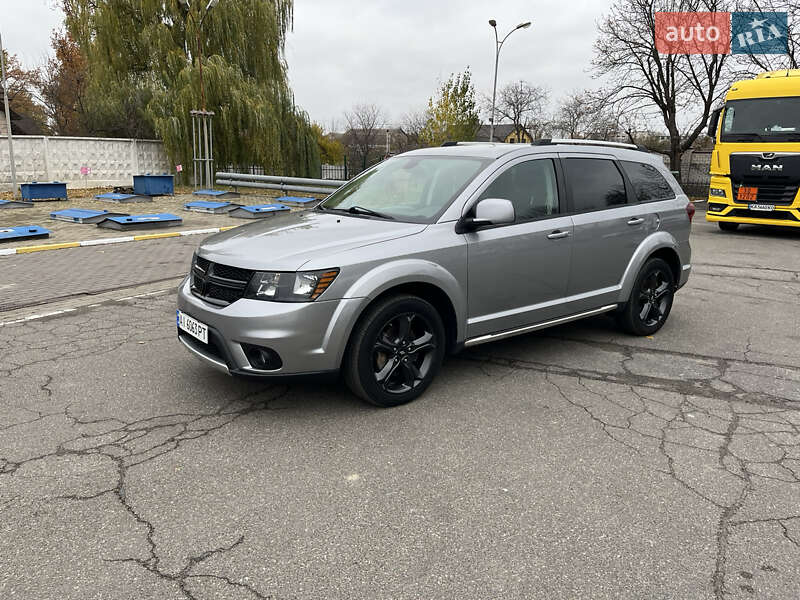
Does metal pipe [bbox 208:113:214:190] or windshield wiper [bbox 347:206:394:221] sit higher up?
metal pipe [bbox 208:113:214:190]

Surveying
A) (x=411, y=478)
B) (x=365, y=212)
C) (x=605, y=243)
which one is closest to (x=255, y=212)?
(x=365, y=212)

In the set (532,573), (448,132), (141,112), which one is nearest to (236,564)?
(532,573)

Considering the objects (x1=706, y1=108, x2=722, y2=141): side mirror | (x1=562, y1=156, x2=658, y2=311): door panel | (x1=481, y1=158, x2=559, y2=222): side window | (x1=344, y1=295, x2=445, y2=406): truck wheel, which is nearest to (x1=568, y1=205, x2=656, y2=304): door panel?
(x1=562, y1=156, x2=658, y2=311): door panel

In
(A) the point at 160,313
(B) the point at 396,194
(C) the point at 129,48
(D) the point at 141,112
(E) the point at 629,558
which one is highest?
(C) the point at 129,48

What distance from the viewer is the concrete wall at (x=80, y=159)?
22.2 metres

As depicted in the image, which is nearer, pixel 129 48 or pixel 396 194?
pixel 396 194

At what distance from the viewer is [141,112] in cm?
2412

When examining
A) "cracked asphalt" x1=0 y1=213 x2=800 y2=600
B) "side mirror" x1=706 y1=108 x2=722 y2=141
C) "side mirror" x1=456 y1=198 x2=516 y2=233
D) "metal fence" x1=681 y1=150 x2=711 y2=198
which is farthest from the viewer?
"metal fence" x1=681 y1=150 x2=711 y2=198

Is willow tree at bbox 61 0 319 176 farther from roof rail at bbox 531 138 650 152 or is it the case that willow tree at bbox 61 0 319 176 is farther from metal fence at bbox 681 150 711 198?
metal fence at bbox 681 150 711 198

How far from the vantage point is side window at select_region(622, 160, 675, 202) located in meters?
5.66

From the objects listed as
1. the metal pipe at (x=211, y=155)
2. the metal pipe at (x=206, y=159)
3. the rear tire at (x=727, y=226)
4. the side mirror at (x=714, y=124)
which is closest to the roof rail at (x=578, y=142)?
the side mirror at (x=714, y=124)

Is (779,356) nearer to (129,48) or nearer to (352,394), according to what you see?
(352,394)

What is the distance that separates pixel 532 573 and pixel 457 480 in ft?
2.56

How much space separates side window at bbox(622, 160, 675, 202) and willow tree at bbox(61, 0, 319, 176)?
19.4m
